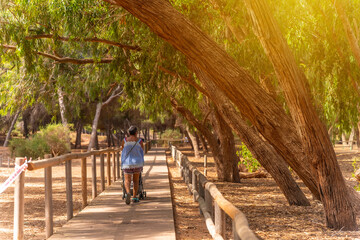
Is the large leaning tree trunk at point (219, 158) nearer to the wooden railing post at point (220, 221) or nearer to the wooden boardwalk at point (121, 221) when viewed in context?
the wooden boardwalk at point (121, 221)

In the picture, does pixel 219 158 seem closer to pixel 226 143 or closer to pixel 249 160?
pixel 226 143

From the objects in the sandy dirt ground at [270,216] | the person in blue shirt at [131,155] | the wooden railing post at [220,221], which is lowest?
the sandy dirt ground at [270,216]

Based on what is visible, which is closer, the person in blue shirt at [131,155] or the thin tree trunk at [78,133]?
the person in blue shirt at [131,155]

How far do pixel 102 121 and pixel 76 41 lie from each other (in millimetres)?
38403

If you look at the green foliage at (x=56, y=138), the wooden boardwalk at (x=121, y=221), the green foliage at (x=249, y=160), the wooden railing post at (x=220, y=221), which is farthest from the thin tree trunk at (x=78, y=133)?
the wooden railing post at (x=220, y=221)

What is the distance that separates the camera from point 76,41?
1166 centimetres

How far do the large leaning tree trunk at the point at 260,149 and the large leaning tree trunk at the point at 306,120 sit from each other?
2712mm

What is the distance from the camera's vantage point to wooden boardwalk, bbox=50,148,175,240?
269 inches

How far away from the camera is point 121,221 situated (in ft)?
26.1

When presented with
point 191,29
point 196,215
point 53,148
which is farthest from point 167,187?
point 53,148

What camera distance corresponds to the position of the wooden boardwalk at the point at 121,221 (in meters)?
6.82

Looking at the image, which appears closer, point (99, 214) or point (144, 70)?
point (99, 214)

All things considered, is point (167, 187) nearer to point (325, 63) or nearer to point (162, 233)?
point (325, 63)

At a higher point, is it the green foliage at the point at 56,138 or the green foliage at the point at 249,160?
the green foliage at the point at 56,138
